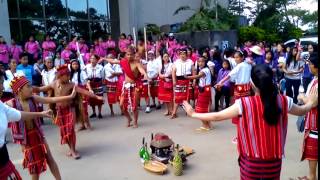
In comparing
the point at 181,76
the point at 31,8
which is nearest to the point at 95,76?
the point at 181,76

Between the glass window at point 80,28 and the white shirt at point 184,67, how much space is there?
9.60 meters

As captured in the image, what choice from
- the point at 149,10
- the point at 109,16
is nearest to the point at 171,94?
the point at 109,16

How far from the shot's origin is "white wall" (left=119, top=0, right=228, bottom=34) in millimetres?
18344

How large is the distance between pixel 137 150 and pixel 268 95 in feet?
12.3

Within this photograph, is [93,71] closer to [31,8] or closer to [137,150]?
[137,150]

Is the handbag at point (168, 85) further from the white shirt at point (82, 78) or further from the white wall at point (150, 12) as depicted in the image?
the white wall at point (150, 12)

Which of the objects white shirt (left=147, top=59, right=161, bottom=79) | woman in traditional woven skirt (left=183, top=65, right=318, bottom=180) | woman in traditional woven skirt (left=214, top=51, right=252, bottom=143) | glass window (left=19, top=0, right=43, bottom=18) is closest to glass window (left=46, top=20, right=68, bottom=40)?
glass window (left=19, top=0, right=43, bottom=18)

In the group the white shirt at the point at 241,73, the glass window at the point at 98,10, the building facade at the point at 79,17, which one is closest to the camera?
the white shirt at the point at 241,73

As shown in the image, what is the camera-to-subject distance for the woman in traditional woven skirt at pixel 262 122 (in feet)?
9.00

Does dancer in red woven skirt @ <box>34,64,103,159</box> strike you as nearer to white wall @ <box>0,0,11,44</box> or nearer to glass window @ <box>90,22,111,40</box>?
white wall @ <box>0,0,11,44</box>

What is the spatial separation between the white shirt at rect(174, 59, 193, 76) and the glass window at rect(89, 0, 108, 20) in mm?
10279

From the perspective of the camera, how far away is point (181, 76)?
8.40 meters

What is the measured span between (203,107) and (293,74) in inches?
114

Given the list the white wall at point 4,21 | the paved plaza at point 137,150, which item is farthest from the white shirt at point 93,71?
the white wall at point 4,21
